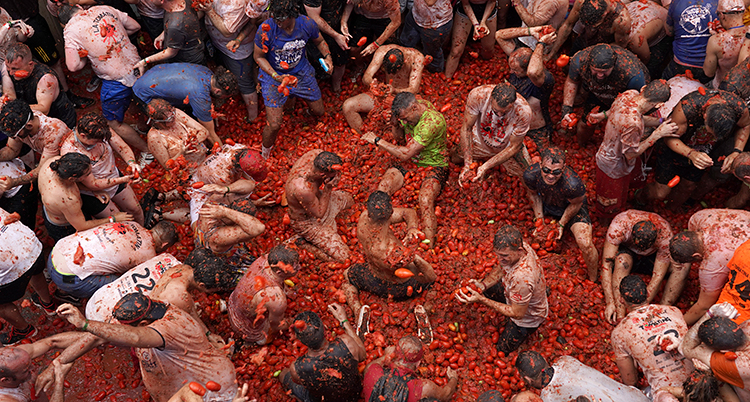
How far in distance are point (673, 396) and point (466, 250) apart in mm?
2847

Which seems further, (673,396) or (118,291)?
(118,291)

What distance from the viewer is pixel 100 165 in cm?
724

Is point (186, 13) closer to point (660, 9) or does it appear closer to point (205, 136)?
point (205, 136)

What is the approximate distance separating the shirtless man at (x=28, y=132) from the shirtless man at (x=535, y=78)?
6096 mm

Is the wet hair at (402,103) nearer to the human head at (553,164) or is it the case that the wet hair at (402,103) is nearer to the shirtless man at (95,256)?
the human head at (553,164)

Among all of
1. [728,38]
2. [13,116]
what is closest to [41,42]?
[13,116]

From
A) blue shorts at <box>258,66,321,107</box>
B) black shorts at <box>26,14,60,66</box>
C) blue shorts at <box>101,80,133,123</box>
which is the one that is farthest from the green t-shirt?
black shorts at <box>26,14,60,66</box>

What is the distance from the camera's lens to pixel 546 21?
838cm

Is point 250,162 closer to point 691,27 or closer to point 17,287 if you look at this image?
point 17,287

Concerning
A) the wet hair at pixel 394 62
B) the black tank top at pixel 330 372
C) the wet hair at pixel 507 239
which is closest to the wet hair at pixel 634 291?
the wet hair at pixel 507 239

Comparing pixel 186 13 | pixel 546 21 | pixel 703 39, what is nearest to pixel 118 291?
pixel 186 13

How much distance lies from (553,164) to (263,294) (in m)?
3.61

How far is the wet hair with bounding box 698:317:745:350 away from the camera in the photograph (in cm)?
496

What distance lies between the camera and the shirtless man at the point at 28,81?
7.59 meters
